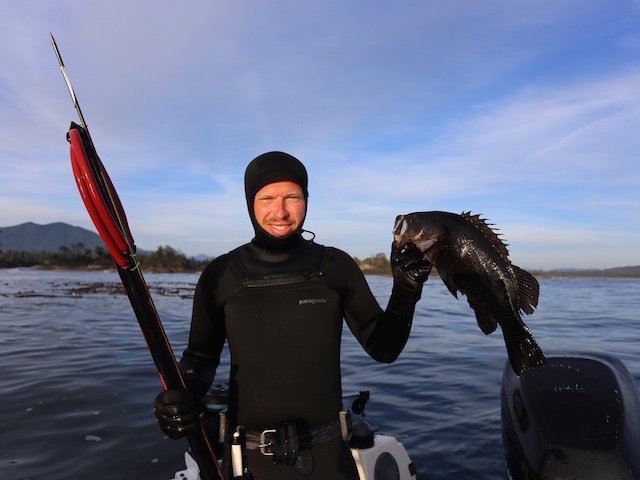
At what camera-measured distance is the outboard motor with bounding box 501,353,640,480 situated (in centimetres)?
374

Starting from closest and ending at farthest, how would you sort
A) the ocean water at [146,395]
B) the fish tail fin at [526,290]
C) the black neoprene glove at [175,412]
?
the black neoprene glove at [175,412] → the fish tail fin at [526,290] → the ocean water at [146,395]

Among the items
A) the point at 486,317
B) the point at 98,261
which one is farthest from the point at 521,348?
the point at 98,261

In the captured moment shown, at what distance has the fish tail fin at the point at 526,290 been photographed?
293cm

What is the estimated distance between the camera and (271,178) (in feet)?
10.7

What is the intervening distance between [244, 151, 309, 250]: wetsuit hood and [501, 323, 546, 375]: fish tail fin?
1.58 meters

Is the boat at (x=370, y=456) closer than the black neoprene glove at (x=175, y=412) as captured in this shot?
No

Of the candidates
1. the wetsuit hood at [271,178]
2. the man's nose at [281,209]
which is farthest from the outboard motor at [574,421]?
the man's nose at [281,209]

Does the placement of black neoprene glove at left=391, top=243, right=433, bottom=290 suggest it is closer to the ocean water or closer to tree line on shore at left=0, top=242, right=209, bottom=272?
the ocean water

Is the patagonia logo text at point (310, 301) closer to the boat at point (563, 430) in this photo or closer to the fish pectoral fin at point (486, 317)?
the fish pectoral fin at point (486, 317)

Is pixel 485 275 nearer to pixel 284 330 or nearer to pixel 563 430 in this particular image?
pixel 284 330

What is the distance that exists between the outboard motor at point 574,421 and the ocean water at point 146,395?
32.2 inches

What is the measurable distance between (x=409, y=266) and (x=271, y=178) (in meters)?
1.14

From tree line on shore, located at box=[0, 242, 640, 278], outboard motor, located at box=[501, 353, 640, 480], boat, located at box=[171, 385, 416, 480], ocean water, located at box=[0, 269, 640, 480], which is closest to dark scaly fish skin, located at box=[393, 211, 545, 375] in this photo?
boat, located at box=[171, 385, 416, 480]

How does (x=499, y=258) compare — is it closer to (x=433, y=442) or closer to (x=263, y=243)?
(x=263, y=243)
